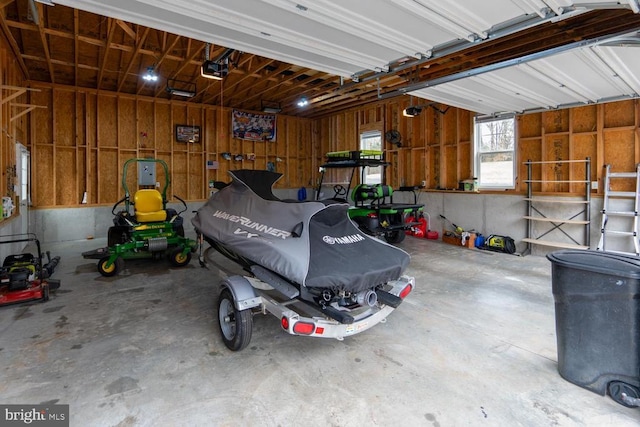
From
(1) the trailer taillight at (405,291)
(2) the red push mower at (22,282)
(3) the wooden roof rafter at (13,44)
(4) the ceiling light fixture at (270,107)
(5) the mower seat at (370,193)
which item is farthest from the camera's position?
(4) the ceiling light fixture at (270,107)

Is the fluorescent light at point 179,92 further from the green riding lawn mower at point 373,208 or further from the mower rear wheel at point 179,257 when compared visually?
the mower rear wheel at point 179,257

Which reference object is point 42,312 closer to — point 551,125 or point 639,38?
point 639,38

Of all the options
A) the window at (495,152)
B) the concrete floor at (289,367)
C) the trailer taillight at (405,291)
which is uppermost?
the window at (495,152)

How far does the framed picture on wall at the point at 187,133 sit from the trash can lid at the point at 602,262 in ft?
32.6

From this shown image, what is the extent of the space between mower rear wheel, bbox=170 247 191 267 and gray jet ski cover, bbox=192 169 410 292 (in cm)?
251

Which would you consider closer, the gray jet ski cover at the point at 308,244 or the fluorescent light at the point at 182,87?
the gray jet ski cover at the point at 308,244

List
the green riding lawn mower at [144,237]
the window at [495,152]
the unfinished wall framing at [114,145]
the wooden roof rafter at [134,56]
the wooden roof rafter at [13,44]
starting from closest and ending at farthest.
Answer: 1. the wooden roof rafter at [13,44]
2. the green riding lawn mower at [144,237]
3. the wooden roof rafter at [134,56]
4. the window at [495,152]
5. the unfinished wall framing at [114,145]

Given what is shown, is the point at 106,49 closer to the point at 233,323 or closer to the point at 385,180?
the point at 233,323

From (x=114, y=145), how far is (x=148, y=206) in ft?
14.6

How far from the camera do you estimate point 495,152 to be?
7629 mm

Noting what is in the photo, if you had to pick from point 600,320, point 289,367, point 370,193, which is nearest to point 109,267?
point 289,367

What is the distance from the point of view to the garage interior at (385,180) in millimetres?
2383

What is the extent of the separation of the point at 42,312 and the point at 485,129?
→ 8.77m

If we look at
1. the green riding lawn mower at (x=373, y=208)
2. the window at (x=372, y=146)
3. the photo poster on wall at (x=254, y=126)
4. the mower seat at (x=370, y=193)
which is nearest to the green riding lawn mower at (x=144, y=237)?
the green riding lawn mower at (x=373, y=208)
